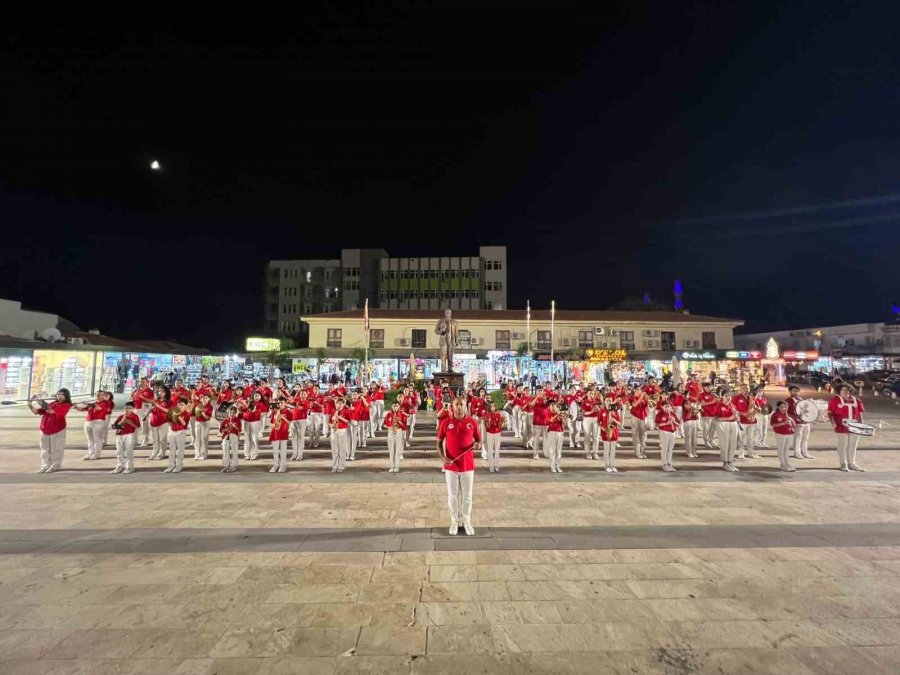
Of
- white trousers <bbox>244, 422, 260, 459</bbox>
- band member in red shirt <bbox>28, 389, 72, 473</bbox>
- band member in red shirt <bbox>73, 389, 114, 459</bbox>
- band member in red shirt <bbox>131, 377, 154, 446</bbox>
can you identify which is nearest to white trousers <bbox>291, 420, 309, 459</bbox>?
white trousers <bbox>244, 422, 260, 459</bbox>

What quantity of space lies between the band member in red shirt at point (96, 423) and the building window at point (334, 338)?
28.9 metres

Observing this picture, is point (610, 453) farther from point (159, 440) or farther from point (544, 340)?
point (544, 340)

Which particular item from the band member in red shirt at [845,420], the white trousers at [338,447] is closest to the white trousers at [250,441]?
the white trousers at [338,447]

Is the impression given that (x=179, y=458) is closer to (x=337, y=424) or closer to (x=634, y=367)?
(x=337, y=424)

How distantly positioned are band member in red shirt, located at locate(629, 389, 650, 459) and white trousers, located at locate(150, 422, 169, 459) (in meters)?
13.6

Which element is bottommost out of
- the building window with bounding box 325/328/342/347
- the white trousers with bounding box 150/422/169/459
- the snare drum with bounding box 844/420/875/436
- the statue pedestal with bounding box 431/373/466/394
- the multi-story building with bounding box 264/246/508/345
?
the white trousers with bounding box 150/422/169/459

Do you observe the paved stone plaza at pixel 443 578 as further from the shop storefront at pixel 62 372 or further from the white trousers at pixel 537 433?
the shop storefront at pixel 62 372

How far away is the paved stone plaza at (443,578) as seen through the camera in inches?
141

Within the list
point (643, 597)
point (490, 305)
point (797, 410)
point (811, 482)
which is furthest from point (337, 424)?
point (490, 305)

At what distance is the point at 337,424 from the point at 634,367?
110 ft

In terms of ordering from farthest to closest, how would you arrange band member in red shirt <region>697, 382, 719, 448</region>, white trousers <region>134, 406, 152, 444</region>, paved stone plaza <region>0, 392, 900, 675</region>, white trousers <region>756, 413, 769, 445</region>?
white trousers <region>756, 413, 769, 445</region> < white trousers <region>134, 406, 152, 444</region> < band member in red shirt <region>697, 382, 719, 448</region> < paved stone plaza <region>0, 392, 900, 675</region>

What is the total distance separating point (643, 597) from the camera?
4500 mm

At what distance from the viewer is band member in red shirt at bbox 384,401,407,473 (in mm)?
10219

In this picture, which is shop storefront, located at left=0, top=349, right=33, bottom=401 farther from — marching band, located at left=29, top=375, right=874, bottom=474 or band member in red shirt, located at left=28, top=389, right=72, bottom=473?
band member in red shirt, located at left=28, top=389, right=72, bottom=473
